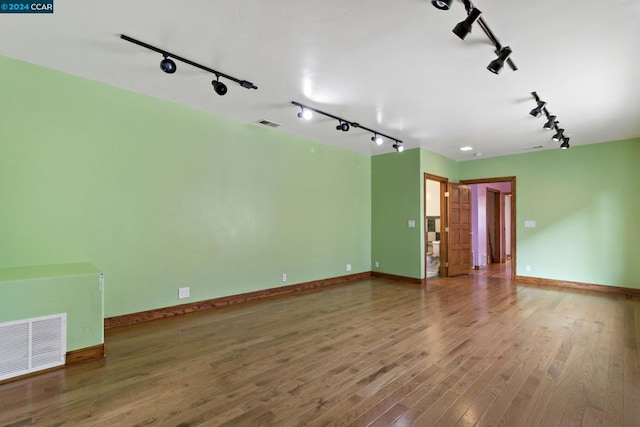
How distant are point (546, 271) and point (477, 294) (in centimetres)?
202

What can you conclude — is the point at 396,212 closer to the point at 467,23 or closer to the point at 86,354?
the point at 467,23

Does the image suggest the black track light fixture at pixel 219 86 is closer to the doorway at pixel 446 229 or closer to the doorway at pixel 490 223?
the doorway at pixel 446 229

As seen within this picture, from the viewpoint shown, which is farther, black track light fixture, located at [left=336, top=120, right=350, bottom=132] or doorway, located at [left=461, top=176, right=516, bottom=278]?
doorway, located at [left=461, top=176, right=516, bottom=278]

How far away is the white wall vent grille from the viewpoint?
89.0 inches

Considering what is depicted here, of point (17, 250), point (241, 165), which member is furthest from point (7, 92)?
point (241, 165)

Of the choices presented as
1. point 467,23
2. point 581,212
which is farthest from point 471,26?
point 581,212

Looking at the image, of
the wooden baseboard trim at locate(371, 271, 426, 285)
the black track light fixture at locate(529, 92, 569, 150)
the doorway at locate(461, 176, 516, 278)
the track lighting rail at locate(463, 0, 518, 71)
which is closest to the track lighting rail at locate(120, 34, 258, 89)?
the track lighting rail at locate(463, 0, 518, 71)

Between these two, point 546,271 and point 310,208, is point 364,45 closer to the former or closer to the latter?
point 310,208

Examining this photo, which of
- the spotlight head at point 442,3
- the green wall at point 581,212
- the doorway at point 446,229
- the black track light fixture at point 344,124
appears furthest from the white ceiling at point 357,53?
the doorway at point 446,229

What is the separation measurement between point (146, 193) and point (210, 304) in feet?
5.49

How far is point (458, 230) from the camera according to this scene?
6848 millimetres

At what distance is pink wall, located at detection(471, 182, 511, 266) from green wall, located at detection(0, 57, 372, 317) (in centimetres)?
483

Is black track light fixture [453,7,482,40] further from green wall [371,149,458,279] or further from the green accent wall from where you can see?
green wall [371,149,458,279]

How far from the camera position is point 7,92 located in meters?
2.79
